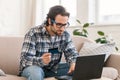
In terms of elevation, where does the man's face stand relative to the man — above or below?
above

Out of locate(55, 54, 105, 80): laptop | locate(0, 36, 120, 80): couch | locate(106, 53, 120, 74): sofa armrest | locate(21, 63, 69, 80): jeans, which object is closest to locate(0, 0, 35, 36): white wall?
locate(0, 36, 120, 80): couch

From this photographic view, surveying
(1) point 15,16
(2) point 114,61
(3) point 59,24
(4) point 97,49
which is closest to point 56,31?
(3) point 59,24

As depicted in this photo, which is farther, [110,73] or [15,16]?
[15,16]

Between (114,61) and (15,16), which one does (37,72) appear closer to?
(114,61)

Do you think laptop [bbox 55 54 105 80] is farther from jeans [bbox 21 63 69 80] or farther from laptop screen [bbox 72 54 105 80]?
jeans [bbox 21 63 69 80]

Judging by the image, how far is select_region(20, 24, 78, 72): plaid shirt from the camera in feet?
6.92

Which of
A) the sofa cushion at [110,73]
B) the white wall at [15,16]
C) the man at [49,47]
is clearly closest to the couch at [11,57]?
the sofa cushion at [110,73]

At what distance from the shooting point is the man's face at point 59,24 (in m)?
2.14

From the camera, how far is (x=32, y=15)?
4.51 metres

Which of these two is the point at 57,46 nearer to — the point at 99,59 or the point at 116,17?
the point at 99,59

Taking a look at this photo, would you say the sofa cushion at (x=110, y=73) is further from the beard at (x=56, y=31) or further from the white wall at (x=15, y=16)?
the white wall at (x=15, y=16)

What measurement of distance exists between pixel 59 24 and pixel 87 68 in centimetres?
50

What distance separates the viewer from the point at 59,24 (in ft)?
7.02

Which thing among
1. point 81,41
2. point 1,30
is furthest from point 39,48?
point 1,30
